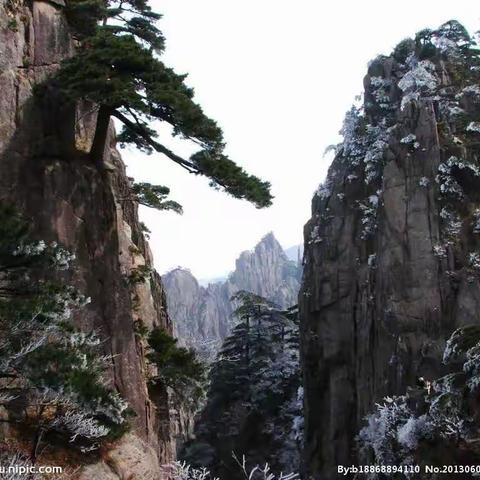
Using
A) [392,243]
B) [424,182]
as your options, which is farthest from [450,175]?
[392,243]

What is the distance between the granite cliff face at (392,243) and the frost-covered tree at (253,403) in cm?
489

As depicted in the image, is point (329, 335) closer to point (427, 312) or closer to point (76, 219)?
point (427, 312)

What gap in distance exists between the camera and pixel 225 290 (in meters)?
119

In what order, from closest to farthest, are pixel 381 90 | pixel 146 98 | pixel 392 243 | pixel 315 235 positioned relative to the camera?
pixel 146 98 → pixel 392 243 → pixel 315 235 → pixel 381 90

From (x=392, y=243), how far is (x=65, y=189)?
682 inches

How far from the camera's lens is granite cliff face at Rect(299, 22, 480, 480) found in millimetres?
23484

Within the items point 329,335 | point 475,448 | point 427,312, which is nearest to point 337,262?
point 329,335

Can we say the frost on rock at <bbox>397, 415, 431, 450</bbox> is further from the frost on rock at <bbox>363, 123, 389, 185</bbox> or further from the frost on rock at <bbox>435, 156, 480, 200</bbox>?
the frost on rock at <bbox>363, 123, 389, 185</bbox>

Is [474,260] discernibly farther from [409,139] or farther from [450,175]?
[409,139]

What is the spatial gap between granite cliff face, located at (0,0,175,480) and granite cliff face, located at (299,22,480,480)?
14.3m

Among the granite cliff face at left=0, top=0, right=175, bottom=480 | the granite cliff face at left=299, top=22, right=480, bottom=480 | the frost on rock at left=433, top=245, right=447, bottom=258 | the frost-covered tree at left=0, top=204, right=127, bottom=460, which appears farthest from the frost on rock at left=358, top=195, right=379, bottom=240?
the frost-covered tree at left=0, top=204, right=127, bottom=460

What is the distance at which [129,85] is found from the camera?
10828 mm

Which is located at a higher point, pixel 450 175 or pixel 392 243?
pixel 450 175

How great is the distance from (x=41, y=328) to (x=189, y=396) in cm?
946
